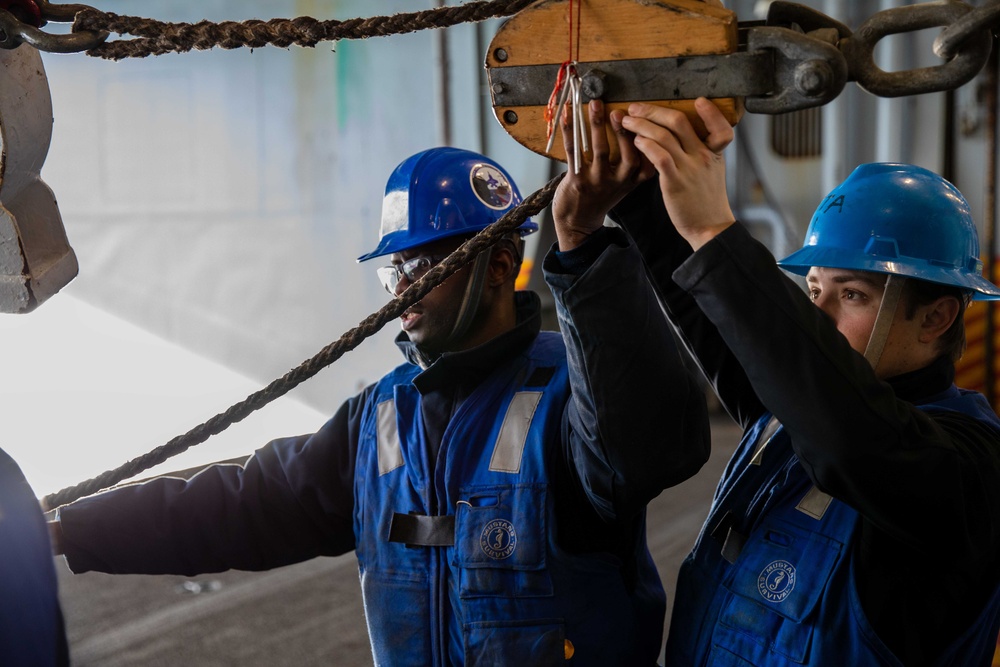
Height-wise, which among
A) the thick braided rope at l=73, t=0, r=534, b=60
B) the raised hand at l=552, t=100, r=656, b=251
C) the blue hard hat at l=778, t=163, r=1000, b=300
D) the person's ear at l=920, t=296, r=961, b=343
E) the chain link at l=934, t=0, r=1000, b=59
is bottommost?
the person's ear at l=920, t=296, r=961, b=343

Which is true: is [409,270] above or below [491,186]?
below

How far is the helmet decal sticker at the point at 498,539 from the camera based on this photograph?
1546mm

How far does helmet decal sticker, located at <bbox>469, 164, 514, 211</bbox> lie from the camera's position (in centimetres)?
198

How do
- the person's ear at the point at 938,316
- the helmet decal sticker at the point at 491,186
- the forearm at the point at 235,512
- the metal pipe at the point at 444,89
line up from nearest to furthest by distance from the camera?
the person's ear at the point at 938,316 < the forearm at the point at 235,512 < the helmet decal sticker at the point at 491,186 < the metal pipe at the point at 444,89

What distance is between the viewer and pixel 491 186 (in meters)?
2.01

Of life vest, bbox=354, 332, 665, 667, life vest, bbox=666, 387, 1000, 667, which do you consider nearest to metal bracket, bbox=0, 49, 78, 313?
life vest, bbox=354, 332, 665, 667

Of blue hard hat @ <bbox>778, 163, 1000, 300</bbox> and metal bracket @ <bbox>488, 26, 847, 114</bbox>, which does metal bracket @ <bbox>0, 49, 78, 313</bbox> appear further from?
blue hard hat @ <bbox>778, 163, 1000, 300</bbox>

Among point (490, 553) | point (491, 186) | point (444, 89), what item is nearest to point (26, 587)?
point (490, 553)

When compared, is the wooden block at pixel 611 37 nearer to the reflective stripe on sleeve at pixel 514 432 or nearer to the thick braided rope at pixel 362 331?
the thick braided rope at pixel 362 331

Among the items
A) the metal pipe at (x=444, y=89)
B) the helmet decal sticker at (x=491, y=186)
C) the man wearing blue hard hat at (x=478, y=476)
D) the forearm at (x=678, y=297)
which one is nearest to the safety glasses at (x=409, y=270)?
the man wearing blue hard hat at (x=478, y=476)

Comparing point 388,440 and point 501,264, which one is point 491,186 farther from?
point 388,440

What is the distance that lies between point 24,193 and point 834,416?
1.01 metres

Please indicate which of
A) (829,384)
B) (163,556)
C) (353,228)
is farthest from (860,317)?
(353,228)

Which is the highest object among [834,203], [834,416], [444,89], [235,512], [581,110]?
[444,89]
